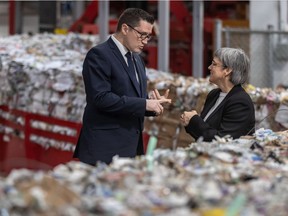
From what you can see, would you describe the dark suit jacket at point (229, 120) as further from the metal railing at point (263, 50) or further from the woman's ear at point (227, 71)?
the metal railing at point (263, 50)

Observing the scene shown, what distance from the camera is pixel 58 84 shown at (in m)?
8.98

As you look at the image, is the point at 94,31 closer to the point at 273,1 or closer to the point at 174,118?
the point at 273,1

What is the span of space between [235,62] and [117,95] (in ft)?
2.47

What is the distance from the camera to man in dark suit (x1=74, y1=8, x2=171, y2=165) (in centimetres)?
479

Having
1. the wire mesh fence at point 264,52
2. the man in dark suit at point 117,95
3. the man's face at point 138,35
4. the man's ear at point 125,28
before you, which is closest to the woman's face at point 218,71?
the man in dark suit at point 117,95

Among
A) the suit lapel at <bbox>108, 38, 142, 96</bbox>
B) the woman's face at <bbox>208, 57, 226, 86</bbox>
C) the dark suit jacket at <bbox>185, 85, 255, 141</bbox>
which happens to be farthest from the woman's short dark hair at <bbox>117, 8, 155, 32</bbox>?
the dark suit jacket at <bbox>185, 85, 255, 141</bbox>

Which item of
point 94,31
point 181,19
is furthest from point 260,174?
point 94,31

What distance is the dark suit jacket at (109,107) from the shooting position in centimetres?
477

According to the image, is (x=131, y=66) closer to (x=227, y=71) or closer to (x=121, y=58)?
(x=121, y=58)

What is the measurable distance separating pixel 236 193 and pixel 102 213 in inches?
22.3

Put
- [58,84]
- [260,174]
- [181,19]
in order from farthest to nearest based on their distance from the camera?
[181,19] < [58,84] < [260,174]

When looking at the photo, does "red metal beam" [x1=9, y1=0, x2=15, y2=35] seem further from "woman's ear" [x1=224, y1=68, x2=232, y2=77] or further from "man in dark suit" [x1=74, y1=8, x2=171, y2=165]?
"woman's ear" [x1=224, y1=68, x2=232, y2=77]

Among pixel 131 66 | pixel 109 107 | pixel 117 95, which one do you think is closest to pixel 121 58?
pixel 131 66

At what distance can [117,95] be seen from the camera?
4828 mm
